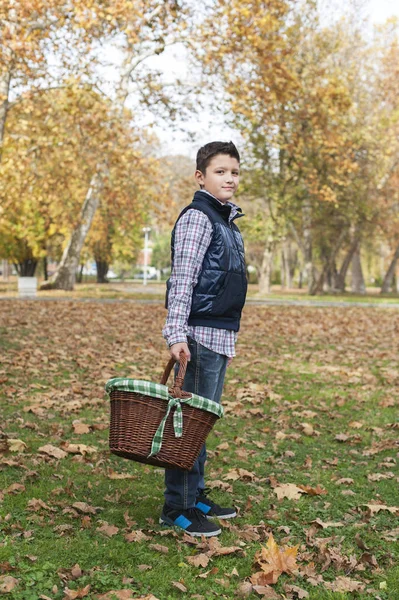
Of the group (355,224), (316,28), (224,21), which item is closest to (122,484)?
(224,21)

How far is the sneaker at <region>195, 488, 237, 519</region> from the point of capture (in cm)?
448

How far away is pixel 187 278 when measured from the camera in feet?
12.8

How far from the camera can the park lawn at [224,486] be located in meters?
3.60

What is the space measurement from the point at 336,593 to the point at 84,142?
22.6m

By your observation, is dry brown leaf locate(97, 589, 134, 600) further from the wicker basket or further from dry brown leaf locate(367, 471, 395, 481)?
dry brown leaf locate(367, 471, 395, 481)

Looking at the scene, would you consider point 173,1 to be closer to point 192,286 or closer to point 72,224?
point 72,224

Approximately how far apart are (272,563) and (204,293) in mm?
1472

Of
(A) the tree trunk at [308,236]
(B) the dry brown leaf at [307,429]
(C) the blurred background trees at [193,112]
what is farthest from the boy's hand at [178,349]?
(A) the tree trunk at [308,236]

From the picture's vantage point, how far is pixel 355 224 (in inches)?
1550

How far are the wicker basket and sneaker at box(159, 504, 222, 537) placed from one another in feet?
1.50

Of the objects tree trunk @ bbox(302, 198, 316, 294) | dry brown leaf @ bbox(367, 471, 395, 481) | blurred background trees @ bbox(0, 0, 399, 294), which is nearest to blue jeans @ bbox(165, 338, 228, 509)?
dry brown leaf @ bbox(367, 471, 395, 481)

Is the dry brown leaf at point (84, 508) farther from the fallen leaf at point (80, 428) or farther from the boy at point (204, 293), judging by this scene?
the fallen leaf at point (80, 428)

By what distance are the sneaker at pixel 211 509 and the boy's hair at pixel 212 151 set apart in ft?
6.69

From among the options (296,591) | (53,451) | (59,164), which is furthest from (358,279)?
(296,591)
